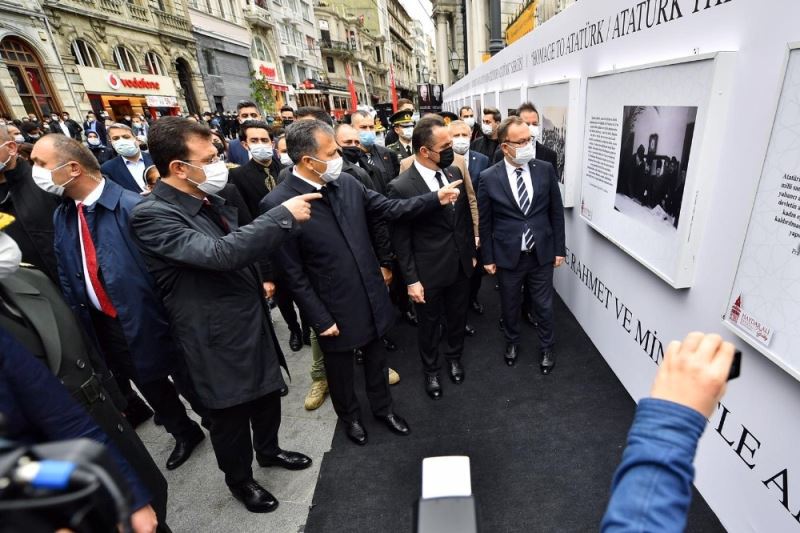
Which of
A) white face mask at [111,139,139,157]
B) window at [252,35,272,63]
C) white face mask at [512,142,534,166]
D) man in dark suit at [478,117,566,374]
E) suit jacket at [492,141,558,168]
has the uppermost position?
window at [252,35,272,63]

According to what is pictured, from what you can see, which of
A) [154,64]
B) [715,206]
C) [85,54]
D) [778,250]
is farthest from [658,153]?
[154,64]

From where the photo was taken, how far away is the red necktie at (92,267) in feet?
6.88

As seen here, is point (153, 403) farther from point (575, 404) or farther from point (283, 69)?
point (283, 69)

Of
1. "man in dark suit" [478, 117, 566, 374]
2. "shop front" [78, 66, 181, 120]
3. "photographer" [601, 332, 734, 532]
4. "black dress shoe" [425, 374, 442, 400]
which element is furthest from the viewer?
"shop front" [78, 66, 181, 120]

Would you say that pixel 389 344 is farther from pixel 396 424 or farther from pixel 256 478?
pixel 256 478

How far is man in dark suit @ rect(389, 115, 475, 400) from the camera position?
268 cm

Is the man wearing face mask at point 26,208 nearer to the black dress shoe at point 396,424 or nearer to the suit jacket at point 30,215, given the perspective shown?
the suit jacket at point 30,215

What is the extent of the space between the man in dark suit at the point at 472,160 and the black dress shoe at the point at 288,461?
225cm

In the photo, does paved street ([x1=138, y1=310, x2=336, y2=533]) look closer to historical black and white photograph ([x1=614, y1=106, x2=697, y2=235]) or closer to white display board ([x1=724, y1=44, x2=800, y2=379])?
white display board ([x1=724, y1=44, x2=800, y2=379])

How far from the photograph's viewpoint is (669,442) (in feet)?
1.98

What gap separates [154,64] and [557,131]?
25052 mm

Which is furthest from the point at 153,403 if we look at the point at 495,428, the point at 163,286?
the point at 495,428

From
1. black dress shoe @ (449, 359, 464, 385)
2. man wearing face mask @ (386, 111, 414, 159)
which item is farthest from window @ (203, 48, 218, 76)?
black dress shoe @ (449, 359, 464, 385)

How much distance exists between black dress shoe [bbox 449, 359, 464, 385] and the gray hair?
6.72 feet
